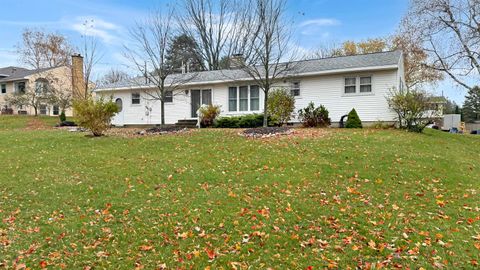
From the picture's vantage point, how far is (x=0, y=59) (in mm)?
44344

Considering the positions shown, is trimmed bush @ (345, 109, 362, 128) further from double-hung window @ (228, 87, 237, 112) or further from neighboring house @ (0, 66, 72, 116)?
neighboring house @ (0, 66, 72, 116)

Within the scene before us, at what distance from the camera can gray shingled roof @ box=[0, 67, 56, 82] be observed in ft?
127

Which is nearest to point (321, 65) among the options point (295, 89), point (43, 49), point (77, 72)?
point (295, 89)

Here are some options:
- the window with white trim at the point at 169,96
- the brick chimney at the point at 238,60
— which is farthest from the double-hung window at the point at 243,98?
the window with white trim at the point at 169,96

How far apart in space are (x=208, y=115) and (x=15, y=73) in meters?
35.3

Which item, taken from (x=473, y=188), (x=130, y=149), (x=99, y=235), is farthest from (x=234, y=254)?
(x=130, y=149)

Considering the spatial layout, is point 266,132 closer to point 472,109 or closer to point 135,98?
point 135,98

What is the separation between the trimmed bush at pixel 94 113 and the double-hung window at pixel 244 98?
7.72 metres

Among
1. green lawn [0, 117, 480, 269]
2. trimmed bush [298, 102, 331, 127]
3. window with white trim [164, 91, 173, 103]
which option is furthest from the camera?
window with white trim [164, 91, 173, 103]

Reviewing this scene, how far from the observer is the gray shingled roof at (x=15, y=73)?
3857cm

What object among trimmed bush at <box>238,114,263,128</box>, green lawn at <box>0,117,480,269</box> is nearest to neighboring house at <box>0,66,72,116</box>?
trimmed bush at <box>238,114,263,128</box>

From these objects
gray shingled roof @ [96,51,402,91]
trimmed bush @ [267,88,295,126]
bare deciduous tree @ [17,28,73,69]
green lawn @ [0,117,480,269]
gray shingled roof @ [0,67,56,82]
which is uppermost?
bare deciduous tree @ [17,28,73,69]

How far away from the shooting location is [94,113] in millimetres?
13086

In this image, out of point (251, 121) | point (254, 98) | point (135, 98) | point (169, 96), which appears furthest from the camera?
point (135, 98)
